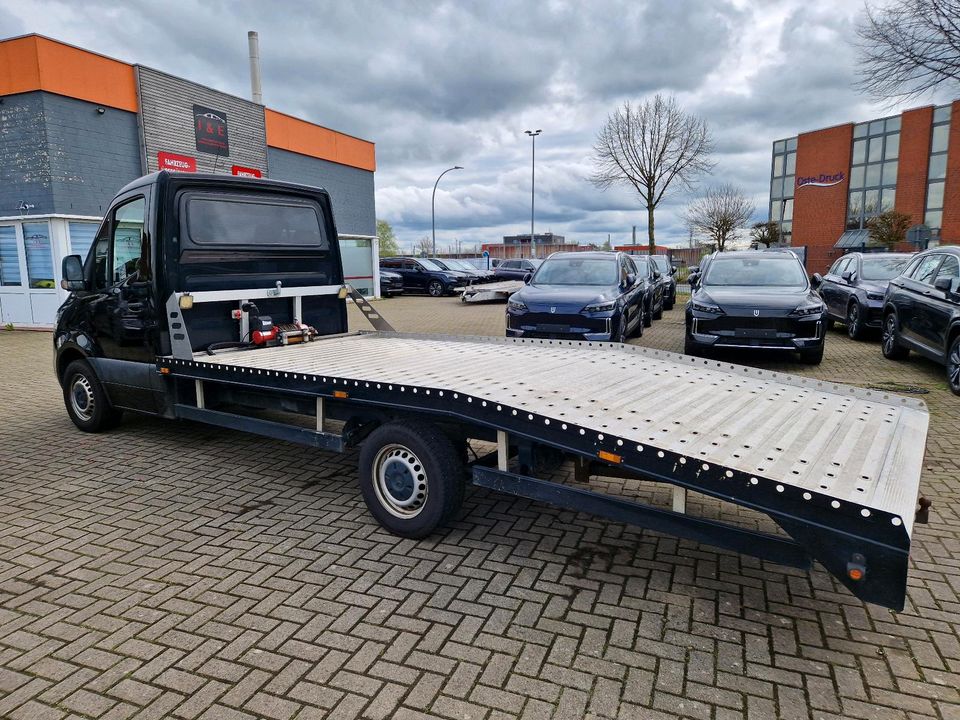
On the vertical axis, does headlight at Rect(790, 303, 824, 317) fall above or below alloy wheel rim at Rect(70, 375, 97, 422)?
above

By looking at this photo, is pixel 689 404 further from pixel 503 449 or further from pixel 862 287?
pixel 862 287

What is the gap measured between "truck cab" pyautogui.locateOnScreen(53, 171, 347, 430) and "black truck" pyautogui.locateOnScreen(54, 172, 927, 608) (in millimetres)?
19

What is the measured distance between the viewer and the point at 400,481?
158 inches

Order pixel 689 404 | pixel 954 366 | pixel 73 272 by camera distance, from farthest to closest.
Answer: pixel 954 366
pixel 73 272
pixel 689 404

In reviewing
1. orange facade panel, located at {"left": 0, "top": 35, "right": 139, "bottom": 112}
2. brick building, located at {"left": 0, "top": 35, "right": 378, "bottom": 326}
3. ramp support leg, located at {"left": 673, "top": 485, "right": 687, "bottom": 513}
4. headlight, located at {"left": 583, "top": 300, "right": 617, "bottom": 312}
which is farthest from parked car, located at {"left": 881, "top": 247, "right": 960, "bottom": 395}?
orange facade panel, located at {"left": 0, "top": 35, "right": 139, "bottom": 112}

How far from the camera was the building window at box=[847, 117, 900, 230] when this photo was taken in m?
42.5

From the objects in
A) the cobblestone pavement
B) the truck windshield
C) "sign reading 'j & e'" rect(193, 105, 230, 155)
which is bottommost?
the cobblestone pavement

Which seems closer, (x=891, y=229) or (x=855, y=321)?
(x=855, y=321)

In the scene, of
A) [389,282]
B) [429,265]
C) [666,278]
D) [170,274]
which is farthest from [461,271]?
[170,274]

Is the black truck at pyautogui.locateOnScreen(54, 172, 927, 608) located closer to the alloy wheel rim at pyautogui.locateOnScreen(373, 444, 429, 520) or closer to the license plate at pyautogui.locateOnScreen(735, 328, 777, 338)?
the alloy wheel rim at pyautogui.locateOnScreen(373, 444, 429, 520)

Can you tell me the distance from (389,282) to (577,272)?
63.5 ft

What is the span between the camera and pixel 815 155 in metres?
46.7

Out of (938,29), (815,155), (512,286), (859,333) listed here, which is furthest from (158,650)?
(815,155)

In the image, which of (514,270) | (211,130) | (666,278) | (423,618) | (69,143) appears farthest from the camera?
(514,270)
